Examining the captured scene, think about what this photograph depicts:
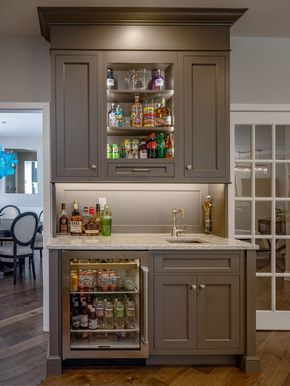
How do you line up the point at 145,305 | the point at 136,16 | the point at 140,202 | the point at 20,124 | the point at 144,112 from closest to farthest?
the point at 145,305 → the point at 136,16 → the point at 144,112 → the point at 140,202 → the point at 20,124

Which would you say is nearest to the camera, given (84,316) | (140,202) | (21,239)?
(84,316)

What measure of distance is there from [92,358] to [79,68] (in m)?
2.23

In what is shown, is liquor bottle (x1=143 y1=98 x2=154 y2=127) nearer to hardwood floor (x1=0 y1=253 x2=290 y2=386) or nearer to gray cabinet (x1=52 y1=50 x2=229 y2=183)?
gray cabinet (x1=52 y1=50 x2=229 y2=183)

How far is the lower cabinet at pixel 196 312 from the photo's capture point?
2.44 m

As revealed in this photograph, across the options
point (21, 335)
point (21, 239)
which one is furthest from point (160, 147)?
point (21, 239)

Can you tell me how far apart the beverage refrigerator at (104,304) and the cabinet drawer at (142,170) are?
66cm

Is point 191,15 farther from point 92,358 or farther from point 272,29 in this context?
point 92,358

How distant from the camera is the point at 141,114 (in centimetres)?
285

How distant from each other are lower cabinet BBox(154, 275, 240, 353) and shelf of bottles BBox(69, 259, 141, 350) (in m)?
0.19

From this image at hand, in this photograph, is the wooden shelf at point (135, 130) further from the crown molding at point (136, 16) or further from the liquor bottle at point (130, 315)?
the liquor bottle at point (130, 315)

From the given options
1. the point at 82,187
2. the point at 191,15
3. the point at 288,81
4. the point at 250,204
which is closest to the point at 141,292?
the point at 82,187

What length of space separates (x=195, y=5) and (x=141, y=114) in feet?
3.02

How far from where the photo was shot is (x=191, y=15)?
8.57 ft

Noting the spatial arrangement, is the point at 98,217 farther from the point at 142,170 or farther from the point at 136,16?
the point at 136,16
